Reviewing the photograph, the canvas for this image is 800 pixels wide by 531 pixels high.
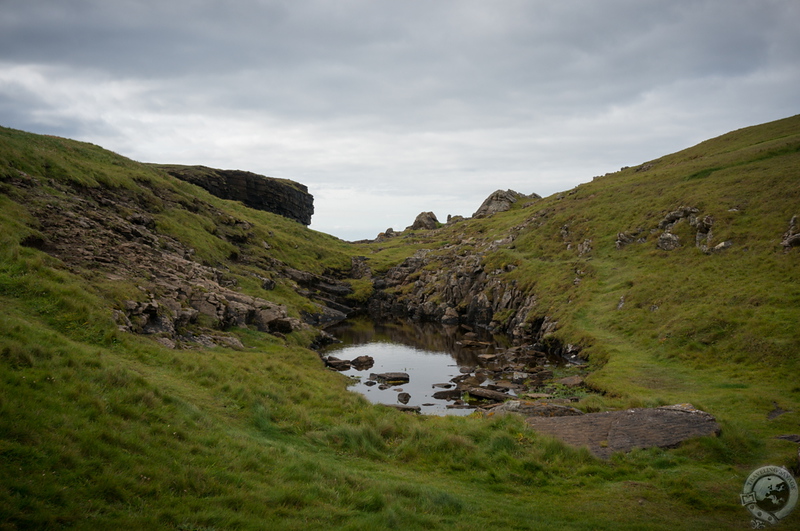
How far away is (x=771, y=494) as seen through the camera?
12.1 meters

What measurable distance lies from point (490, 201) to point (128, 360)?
484ft

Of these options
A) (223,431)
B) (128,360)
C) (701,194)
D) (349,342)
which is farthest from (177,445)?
(701,194)

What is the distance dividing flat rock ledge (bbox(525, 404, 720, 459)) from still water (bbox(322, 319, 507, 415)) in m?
10.9

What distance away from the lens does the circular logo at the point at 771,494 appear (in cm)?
1153

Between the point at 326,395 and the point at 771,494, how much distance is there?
69.6 ft

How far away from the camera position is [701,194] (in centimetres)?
5969

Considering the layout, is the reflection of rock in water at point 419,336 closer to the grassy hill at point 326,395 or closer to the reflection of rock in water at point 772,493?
the grassy hill at point 326,395

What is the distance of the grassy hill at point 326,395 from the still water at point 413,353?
243 inches

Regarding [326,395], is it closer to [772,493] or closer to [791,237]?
[772,493]

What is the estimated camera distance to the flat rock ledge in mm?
19172

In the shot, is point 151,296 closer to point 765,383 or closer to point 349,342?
point 349,342

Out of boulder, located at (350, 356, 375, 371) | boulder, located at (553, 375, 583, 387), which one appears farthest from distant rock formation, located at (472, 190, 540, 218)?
boulder, located at (553, 375, 583, 387)

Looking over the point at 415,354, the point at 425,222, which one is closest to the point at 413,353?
the point at 415,354

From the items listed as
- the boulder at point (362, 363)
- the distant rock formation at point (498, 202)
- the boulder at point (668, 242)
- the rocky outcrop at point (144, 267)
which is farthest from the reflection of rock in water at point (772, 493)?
the distant rock formation at point (498, 202)
